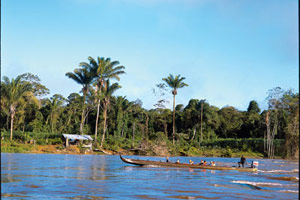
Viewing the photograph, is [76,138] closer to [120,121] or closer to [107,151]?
[107,151]

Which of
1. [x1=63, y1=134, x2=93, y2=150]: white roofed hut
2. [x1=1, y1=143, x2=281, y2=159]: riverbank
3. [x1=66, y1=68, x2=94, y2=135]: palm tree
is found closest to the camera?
[x1=1, y1=143, x2=281, y2=159]: riverbank

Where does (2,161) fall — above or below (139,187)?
above

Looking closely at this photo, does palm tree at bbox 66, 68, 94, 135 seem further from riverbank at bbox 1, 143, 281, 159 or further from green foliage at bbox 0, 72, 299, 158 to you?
riverbank at bbox 1, 143, 281, 159

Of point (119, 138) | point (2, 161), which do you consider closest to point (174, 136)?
point (119, 138)

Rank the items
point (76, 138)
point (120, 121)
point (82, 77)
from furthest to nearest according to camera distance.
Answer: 1. point (120, 121)
2. point (82, 77)
3. point (76, 138)

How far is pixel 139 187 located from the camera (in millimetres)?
15273

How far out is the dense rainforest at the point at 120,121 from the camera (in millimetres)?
43750

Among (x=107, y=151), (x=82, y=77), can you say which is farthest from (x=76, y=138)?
(x=82, y=77)

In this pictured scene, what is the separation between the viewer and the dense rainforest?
144ft

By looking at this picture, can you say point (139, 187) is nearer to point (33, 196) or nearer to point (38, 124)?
point (33, 196)

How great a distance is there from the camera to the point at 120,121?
50.1m

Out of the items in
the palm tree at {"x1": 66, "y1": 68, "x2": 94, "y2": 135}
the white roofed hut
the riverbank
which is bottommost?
the riverbank

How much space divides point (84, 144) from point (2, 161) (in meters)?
41.0

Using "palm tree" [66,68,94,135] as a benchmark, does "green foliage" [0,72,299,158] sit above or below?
below
